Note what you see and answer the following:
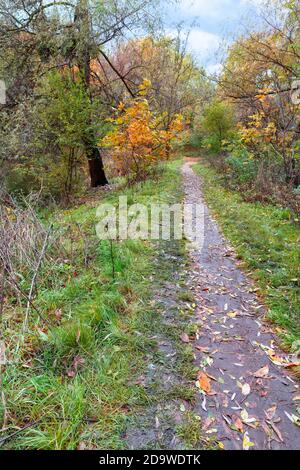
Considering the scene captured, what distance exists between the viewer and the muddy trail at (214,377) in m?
2.04

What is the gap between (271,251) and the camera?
4633mm

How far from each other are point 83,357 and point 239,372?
1.35 metres

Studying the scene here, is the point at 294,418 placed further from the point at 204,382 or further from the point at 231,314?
the point at 231,314

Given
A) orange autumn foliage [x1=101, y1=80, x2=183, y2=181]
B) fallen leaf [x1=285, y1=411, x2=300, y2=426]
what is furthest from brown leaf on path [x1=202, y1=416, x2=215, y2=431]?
orange autumn foliage [x1=101, y1=80, x2=183, y2=181]

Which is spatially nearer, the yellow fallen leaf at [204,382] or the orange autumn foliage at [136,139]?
the yellow fallen leaf at [204,382]

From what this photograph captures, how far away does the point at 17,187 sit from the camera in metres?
10.0

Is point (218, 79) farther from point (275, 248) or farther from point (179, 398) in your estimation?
point (179, 398)

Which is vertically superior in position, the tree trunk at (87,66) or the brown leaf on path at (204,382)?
the tree trunk at (87,66)

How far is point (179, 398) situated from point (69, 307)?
4.98ft

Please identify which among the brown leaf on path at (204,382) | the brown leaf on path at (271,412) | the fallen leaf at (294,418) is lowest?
the fallen leaf at (294,418)

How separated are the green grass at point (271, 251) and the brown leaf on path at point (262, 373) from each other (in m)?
0.40

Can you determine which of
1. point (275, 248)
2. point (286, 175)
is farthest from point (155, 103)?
point (275, 248)

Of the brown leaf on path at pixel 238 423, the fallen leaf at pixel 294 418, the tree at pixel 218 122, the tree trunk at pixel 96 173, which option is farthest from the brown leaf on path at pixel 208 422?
the tree at pixel 218 122

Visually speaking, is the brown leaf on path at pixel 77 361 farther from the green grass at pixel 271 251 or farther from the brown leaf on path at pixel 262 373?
the green grass at pixel 271 251
